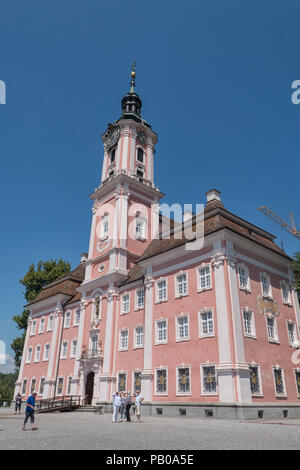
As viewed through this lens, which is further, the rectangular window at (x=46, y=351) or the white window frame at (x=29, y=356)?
the white window frame at (x=29, y=356)

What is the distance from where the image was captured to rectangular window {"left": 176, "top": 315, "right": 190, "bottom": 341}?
86.0 feet

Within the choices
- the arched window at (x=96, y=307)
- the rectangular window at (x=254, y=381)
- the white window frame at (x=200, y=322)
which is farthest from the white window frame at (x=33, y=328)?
the rectangular window at (x=254, y=381)

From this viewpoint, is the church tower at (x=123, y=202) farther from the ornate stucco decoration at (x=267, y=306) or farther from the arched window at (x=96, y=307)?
the ornate stucco decoration at (x=267, y=306)

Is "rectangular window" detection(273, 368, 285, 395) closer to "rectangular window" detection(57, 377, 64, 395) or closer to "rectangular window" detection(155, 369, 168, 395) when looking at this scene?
"rectangular window" detection(155, 369, 168, 395)

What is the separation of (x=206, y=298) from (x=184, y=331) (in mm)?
3124

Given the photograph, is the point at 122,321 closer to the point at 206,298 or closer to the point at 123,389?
the point at 123,389

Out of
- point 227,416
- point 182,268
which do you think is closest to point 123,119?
point 182,268

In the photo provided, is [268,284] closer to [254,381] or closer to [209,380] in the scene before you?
[254,381]

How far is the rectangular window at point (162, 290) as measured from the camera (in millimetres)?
29172

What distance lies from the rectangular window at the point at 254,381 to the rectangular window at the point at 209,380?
2.37 m

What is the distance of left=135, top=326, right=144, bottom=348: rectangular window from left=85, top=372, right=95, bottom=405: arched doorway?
290 inches

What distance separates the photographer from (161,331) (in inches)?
1110

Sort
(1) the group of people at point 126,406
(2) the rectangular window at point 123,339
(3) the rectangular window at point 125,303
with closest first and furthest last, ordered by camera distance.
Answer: (1) the group of people at point 126,406 < (2) the rectangular window at point 123,339 < (3) the rectangular window at point 125,303

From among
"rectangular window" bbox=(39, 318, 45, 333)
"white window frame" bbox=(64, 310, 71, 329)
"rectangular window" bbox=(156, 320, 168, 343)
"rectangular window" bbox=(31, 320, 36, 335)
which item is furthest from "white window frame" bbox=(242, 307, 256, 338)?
"rectangular window" bbox=(31, 320, 36, 335)
